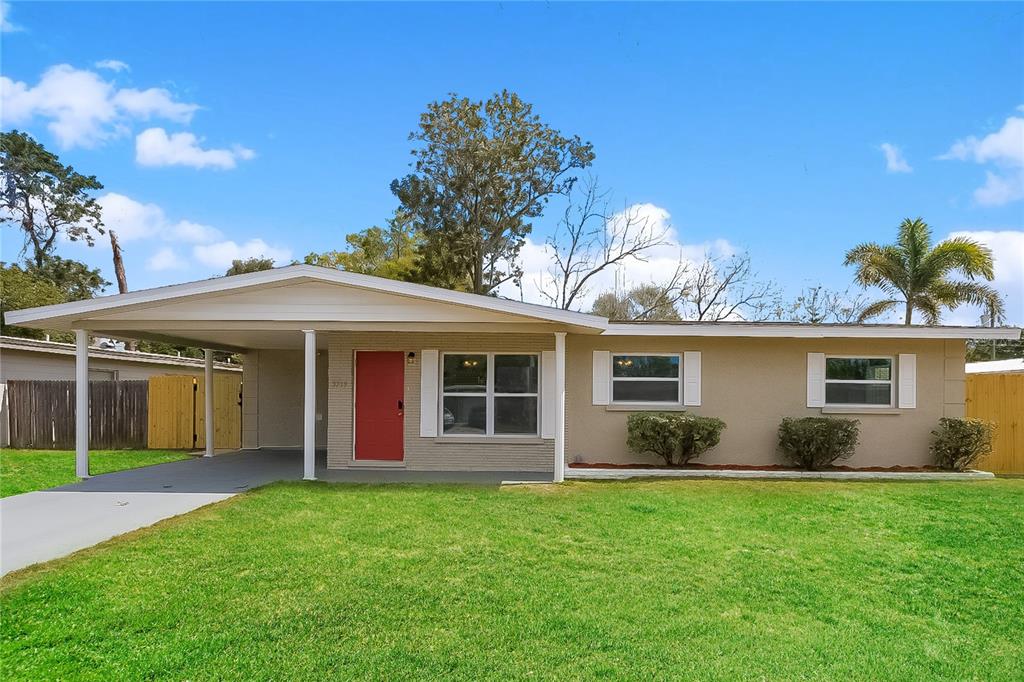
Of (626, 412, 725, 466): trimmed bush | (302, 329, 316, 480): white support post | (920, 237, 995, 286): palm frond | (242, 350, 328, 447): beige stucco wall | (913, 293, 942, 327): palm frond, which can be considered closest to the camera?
(302, 329, 316, 480): white support post

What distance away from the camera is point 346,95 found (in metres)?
18.5

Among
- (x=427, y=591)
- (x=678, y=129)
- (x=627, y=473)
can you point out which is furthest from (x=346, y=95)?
(x=427, y=591)

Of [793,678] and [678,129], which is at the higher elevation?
[678,129]

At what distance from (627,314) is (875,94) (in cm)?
1381

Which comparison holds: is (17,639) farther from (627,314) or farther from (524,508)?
(627,314)

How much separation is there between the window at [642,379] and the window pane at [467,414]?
A: 7.79 ft

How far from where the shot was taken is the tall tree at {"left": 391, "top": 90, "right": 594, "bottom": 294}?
27719mm

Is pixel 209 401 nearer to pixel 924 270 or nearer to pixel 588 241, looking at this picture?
pixel 588 241

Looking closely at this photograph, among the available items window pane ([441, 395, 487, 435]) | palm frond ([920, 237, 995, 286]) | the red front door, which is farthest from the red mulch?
palm frond ([920, 237, 995, 286])

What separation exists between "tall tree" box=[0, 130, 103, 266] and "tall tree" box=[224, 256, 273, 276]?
713 cm

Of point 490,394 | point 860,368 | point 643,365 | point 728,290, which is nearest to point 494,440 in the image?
point 490,394

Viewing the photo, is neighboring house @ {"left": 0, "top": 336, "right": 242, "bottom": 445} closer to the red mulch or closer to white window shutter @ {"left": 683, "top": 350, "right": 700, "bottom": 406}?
the red mulch

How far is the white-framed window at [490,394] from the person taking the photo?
11930mm

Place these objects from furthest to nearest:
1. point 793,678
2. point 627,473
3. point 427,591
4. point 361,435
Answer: point 361,435 < point 627,473 < point 427,591 < point 793,678
